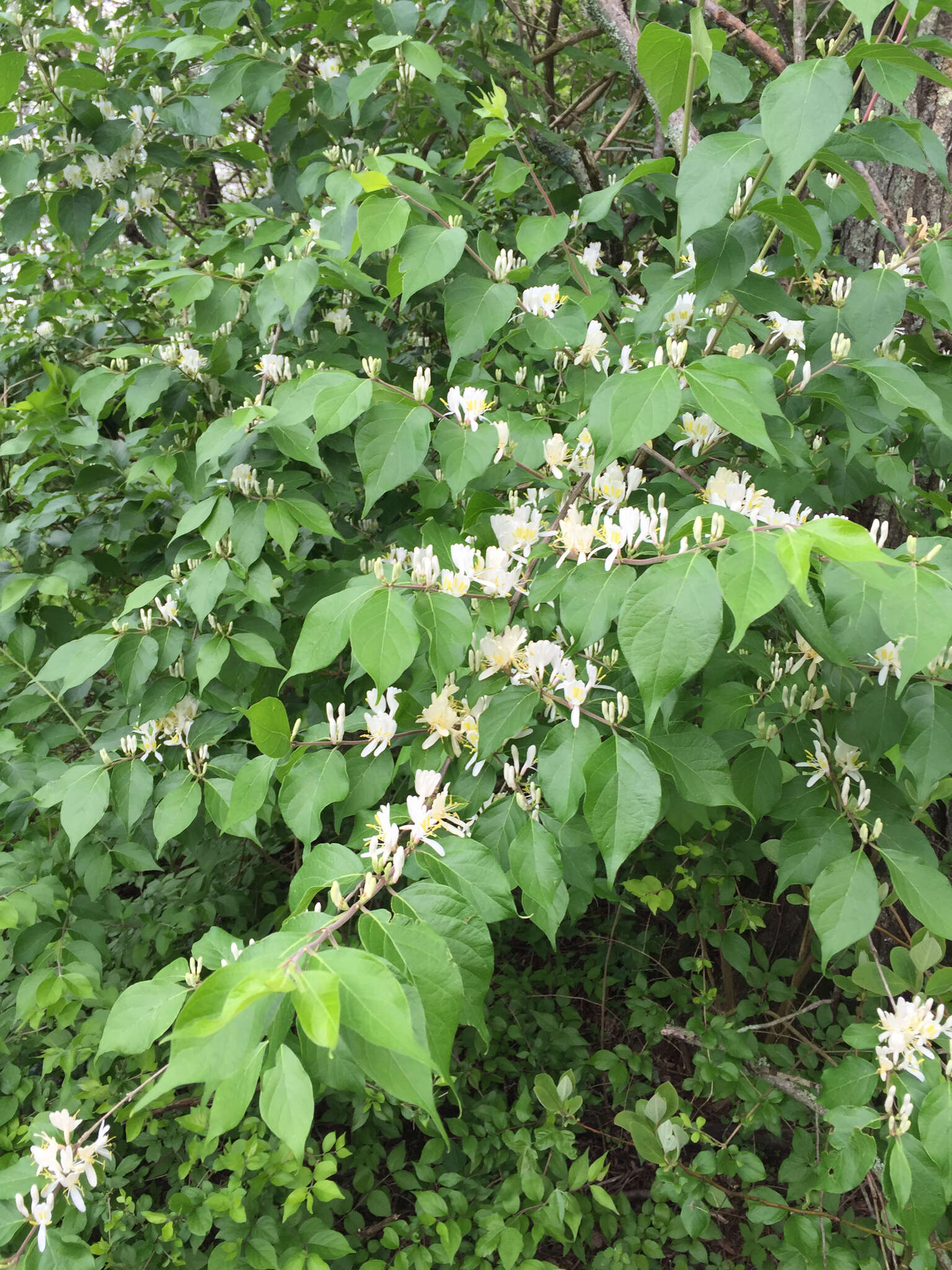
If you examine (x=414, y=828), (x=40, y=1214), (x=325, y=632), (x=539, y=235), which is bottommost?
(x=40, y=1214)

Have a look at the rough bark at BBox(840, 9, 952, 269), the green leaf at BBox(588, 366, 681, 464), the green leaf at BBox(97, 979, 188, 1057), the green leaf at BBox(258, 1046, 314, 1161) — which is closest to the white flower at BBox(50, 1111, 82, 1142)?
the green leaf at BBox(97, 979, 188, 1057)

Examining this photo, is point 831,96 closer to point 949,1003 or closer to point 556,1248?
point 949,1003

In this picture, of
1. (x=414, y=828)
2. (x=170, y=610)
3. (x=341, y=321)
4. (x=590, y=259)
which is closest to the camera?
(x=414, y=828)

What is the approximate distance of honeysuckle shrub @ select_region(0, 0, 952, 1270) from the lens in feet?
3.14

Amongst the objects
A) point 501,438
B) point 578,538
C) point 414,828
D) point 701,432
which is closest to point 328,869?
point 414,828

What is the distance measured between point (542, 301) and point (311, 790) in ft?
3.01

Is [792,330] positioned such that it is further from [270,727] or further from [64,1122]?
[64,1122]

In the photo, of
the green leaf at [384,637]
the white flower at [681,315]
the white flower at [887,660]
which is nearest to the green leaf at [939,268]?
the white flower at [681,315]

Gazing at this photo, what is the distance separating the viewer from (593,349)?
4.94 feet

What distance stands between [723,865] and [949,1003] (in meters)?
0.61

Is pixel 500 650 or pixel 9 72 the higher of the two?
pixel 9 72

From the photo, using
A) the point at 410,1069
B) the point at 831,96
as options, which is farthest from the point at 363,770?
the point at 831,96

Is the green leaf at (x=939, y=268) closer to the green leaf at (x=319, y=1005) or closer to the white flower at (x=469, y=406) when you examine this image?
the white flower at (x=469, y=406)

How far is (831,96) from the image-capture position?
952 mm
